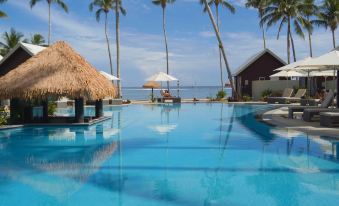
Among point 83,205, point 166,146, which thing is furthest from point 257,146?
point 83,205

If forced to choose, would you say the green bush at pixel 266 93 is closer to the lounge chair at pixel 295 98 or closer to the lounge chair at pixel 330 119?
the lounge chair at pixel 295 98

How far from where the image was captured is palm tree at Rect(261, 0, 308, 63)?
38688mm

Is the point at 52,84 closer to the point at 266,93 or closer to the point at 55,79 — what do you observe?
the point at 55,79

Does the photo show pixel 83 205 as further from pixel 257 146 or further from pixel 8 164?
pixel 257 146

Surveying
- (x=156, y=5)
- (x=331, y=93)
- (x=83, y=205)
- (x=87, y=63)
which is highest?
(x=156, y=5)

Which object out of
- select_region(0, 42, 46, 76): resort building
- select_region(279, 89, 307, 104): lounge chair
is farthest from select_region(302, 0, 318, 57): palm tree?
select_region(0, 42, 46, 76): resort building

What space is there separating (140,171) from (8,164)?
3.29m

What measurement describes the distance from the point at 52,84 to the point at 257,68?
2616 cm

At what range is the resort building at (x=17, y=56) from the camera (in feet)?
90.3

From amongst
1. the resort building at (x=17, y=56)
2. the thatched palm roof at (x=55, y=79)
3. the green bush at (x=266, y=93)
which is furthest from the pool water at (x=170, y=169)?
the green bush at (x=266, y=93)

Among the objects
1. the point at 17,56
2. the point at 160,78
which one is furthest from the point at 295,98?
the point at 17,56

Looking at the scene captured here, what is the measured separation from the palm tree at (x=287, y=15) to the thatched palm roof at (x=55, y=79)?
26.4 m

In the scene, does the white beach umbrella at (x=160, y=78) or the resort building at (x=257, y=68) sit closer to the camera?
the white beach umbrella at (x=160, y=78)

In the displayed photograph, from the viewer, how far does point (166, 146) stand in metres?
11.6
